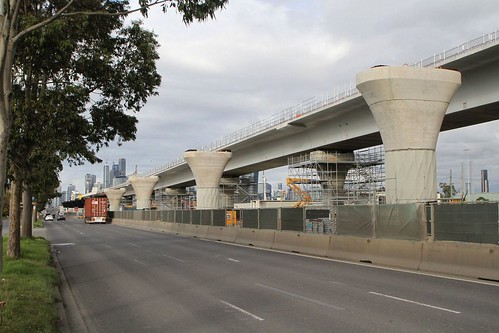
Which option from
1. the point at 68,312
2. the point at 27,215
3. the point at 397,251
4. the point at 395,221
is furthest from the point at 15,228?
the point at 395,221

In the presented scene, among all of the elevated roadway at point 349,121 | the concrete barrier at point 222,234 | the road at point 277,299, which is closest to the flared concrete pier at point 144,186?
the elevated roadway at point 349,121

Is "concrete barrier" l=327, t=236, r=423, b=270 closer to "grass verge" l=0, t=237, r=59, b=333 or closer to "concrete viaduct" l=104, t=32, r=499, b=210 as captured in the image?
"concrete viaduct" l=104, t=32, r=499, b=210

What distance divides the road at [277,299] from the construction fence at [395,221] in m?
1.86

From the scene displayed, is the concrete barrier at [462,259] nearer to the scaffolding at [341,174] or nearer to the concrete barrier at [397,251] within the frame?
the concrete barrier at [397,251]

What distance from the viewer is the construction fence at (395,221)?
531 inches

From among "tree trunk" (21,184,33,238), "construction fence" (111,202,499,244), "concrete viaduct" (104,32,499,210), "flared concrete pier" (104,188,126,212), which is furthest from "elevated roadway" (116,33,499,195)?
"flared concrete pier" (104,188,126,212)

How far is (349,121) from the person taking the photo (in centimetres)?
3441

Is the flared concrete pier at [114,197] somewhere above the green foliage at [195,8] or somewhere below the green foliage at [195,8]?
below

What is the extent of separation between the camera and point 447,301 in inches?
371

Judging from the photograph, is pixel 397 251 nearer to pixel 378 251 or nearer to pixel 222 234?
pixel 378 251

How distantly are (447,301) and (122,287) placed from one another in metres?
7.69

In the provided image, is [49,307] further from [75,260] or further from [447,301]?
[75,260]

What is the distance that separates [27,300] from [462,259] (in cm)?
1078

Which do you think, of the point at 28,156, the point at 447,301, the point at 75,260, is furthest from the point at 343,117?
the point at 447,301
